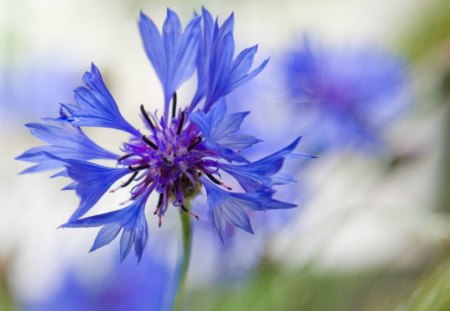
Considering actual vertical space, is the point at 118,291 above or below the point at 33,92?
below

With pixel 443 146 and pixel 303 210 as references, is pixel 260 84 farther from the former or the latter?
pixel 443 146

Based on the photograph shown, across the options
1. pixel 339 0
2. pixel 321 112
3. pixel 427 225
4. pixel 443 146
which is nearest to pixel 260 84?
pixel 321 112

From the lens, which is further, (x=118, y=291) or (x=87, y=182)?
(x=118, y=291)

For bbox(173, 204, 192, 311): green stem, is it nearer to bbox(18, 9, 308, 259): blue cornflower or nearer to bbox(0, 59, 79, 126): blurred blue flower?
bbox(18, 9, 308, 259): blue cornflower

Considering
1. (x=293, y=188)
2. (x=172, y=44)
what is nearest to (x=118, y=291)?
(x=293, y=188)

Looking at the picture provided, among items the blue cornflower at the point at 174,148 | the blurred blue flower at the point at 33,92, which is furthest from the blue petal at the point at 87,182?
the blurred blue flower at the point at 33,92

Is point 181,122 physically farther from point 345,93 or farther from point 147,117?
point 345,93
